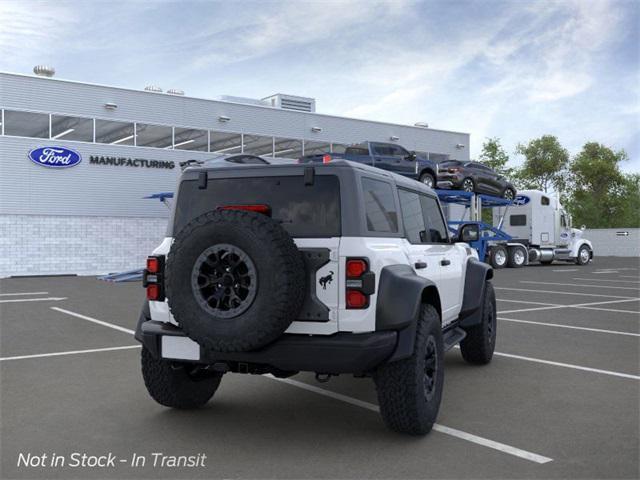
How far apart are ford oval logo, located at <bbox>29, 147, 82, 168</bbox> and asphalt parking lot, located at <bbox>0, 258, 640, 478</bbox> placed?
60.4ft

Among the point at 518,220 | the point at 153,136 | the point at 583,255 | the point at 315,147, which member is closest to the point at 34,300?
the point at 153,136

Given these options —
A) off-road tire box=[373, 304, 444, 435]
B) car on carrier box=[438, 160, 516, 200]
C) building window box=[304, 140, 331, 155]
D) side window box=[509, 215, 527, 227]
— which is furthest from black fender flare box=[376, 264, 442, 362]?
building window box=[304, 140, 331, 155]

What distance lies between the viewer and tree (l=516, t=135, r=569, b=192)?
2761 inches

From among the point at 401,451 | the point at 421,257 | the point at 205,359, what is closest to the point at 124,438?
the point at 205,359

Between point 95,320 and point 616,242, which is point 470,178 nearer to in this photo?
point 95,320

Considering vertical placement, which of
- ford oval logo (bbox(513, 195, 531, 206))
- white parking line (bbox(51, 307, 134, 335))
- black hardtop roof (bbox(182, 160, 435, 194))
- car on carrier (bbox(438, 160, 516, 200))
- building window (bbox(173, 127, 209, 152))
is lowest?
white parking line (bbox(51, 307, 134, 335))

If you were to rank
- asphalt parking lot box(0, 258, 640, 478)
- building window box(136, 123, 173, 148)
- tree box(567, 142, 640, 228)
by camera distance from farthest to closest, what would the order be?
tree box(567, 142, 640, 228) → building window box(136, 123, 173, 148) → asphalt parking lot box(0, 258, 640, 478)

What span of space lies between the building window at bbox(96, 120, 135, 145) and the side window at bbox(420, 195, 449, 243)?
75.8ft

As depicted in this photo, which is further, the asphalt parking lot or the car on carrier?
the car on carrier

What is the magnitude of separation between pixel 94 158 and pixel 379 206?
24074 mm

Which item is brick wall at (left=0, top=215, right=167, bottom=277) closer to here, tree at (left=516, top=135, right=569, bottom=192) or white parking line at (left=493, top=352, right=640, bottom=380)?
white parking line at (left=493, top=352, right=640, bottom=380)

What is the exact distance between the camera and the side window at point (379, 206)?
470cm

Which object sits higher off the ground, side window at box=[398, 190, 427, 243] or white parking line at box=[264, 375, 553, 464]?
side window at box=[398, 190, 427, 243]

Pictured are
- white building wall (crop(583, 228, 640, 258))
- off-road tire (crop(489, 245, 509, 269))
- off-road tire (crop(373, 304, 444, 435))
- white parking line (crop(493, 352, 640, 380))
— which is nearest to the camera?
off-road tire (crop(373, 304, 444, 435))
